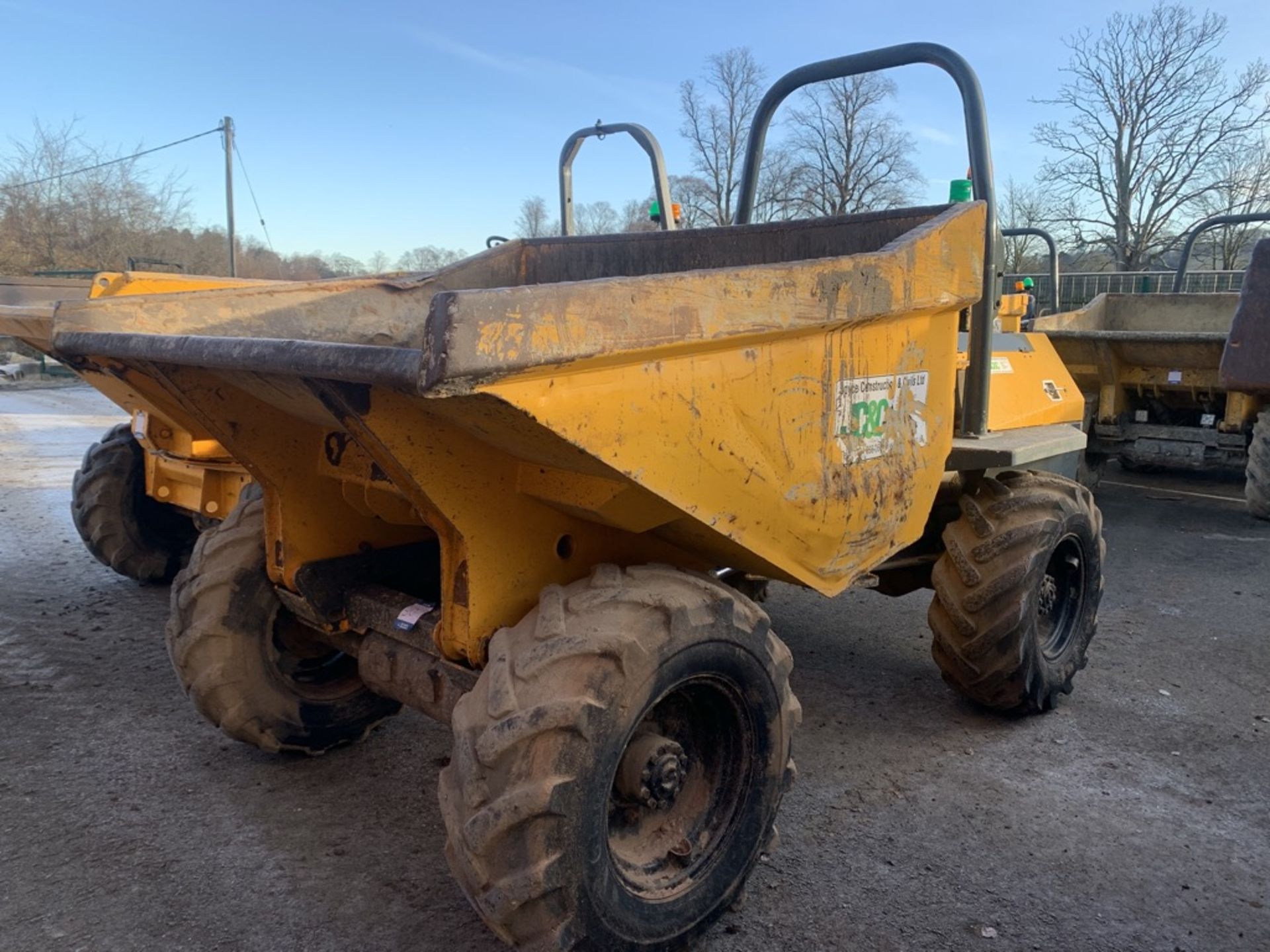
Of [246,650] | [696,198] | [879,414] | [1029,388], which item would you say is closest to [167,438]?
[246,650]

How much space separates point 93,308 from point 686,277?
1.73 metres

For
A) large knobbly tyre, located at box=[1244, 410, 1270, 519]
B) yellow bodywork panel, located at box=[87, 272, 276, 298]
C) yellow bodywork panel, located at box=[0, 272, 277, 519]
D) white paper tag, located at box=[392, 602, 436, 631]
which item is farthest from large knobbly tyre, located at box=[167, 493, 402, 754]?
large knobbly tyre, located at box=[1244, 410, 1270, 519]

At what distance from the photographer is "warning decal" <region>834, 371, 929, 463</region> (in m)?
2.58

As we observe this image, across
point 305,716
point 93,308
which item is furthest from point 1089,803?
point 93,308

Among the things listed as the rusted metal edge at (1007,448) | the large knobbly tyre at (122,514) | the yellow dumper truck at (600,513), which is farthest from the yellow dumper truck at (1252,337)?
the large knobbly tyre at (122,514)

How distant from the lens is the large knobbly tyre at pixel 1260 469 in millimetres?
6980

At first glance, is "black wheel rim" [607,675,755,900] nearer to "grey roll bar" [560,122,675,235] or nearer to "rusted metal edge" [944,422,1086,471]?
"rusted metal edge" [944,422,1086,471]

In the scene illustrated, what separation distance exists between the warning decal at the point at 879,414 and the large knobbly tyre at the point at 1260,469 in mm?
5401

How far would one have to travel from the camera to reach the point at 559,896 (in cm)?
201

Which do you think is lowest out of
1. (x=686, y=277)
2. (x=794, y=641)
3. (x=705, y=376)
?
(x=794, y=641)

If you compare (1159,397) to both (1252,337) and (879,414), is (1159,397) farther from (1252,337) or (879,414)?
(879,414)

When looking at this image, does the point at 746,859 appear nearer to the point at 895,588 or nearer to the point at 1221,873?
the point at 1221,873

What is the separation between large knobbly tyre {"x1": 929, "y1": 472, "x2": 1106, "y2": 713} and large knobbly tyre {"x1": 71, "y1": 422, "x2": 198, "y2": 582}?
4286mm

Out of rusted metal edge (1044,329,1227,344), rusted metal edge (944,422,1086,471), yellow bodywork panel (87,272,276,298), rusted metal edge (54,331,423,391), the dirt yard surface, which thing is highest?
yellow bodywork panel (87,272,276,298)
